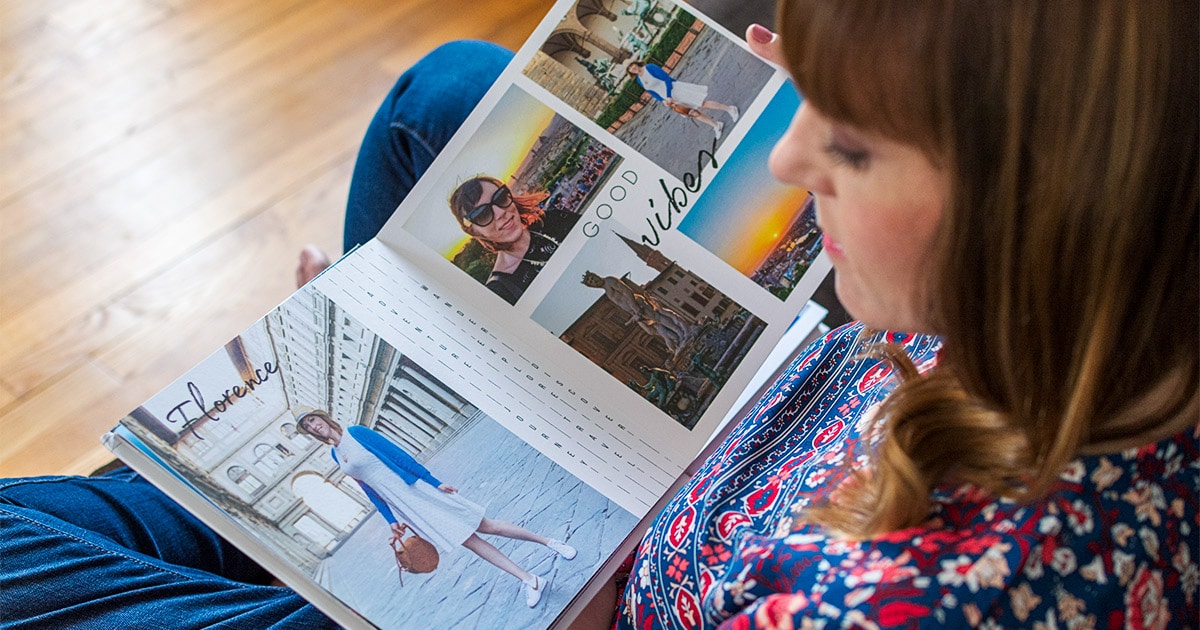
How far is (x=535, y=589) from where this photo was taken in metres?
0.61

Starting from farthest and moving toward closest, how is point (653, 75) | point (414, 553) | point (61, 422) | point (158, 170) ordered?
point (158, 170) → point (61, 422) → point (653, 75) → point (414, 553)

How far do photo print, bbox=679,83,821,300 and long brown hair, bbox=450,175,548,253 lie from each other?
112 millimetres

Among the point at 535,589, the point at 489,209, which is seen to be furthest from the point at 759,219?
the point at 535,589

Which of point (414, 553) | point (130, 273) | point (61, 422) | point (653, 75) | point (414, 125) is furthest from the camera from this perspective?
point (130, 273)

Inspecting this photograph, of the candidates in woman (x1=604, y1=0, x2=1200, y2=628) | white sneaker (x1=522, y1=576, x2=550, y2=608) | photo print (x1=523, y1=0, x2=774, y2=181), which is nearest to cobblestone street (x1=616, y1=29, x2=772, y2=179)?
photo print (x1=523, y1=0, x2=774, y2=181)

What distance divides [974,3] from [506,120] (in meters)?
0.40

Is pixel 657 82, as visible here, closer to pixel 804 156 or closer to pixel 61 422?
pixel 804 156

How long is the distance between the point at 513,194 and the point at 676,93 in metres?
0.14

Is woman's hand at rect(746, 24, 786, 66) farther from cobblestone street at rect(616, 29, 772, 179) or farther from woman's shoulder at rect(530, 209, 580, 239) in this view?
woman's shoulder at rect(530, 209, 580, 239)

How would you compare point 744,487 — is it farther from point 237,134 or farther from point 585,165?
point 237,134

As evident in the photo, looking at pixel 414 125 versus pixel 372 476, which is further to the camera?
pixel 414 125

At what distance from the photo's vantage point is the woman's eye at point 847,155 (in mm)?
442

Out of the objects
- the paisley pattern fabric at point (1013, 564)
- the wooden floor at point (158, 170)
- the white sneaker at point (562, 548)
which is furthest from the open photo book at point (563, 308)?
the wooden floor at point (158, 170)

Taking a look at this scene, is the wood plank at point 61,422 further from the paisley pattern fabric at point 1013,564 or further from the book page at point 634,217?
the paisley pattern fabric at point 1013,564
